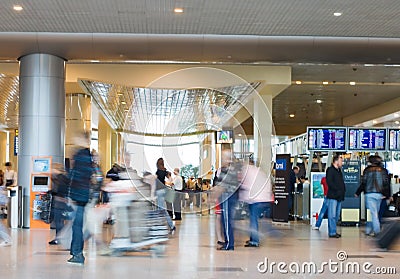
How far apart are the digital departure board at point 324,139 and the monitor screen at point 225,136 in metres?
6.18

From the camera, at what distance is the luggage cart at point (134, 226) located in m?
9.63

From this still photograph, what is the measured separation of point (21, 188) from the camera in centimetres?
1478

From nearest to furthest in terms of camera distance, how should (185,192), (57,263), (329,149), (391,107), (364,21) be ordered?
(57,263) < (185,192) < (364,21) < (329,149) < (391,107)

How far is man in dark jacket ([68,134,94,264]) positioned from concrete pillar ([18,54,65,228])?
260 inches

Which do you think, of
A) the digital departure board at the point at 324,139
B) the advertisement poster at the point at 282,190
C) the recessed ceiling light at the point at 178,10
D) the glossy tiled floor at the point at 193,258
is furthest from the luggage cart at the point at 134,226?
the digital departure board at the point at 324,139

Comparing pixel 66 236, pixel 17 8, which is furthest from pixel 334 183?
pixel 17 8

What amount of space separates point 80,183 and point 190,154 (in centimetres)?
180

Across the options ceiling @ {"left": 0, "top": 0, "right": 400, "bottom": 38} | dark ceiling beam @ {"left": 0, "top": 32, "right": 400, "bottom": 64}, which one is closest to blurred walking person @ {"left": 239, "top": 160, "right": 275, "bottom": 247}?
ceiling @ {"left": 0, "top": 0, "right": 400, "bottom": 38}

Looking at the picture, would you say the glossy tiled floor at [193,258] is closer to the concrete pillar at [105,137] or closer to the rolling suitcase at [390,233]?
the rolling suitcase at [390,233]

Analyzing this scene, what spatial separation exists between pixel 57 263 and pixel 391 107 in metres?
22.3

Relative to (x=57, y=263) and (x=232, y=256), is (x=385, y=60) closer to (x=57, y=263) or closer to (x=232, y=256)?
(x=232, y=256)

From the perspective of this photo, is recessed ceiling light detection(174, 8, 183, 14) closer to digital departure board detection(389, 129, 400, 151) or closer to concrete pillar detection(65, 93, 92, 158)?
digital departure board detection(389, 129, 400, 151)

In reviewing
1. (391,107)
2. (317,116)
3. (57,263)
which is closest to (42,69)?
(57,263)

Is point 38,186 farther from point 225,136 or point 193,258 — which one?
point 193,258
